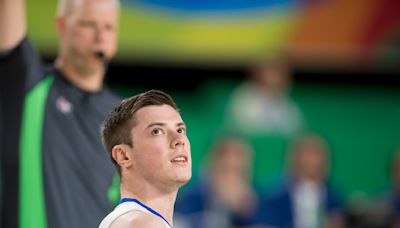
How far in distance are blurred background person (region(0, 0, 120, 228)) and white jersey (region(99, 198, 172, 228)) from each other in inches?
45.4

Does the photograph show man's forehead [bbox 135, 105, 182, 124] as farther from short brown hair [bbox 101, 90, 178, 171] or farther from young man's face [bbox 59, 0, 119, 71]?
young man's face [bbox 59, 0, 119, 71]

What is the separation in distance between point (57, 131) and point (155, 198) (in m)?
1.36

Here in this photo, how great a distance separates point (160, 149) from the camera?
3.31 metres

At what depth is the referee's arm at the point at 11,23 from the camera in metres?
4.16

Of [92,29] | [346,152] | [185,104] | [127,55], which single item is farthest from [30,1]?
[92,29]

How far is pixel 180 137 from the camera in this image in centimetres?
334

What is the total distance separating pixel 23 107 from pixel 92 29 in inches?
20.2

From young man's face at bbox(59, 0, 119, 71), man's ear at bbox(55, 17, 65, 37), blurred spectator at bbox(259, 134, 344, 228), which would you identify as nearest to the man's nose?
young man's face at bbox(59, 0, 119, 71)

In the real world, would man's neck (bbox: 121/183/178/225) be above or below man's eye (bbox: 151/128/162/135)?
below

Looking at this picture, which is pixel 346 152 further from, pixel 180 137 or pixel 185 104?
pixel 180 137

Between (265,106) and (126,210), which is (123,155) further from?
(265,106)

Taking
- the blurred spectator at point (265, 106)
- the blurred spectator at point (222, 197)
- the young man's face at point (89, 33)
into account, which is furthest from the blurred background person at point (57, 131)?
the blurred spectator at point (265, 106)

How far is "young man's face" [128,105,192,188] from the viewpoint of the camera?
3295mm

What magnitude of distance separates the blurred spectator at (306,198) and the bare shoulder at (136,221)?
468cm
